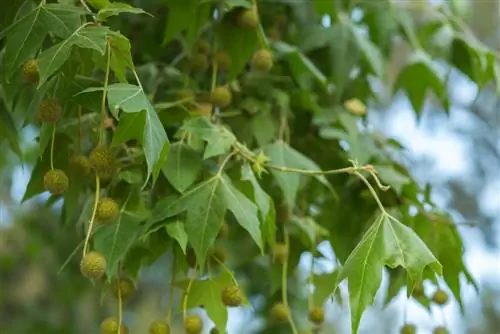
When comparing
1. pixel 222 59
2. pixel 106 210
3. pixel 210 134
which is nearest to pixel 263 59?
pixel 222 59

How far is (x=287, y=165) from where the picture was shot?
862mm

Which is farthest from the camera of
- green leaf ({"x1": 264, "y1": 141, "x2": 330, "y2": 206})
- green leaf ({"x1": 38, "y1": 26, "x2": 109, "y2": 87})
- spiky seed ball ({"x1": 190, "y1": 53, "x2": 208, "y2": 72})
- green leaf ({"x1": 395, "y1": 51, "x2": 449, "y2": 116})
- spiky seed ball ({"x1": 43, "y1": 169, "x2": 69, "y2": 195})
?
green leaf ({"x1": 395, "y1": 51, "x2": 449, "y2": 116})

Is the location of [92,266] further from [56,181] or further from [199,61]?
[199,61]

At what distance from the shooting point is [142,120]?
65cm

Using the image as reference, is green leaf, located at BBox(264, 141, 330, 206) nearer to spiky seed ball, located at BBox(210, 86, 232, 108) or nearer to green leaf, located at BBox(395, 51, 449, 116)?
spiky seed ball, located at BBox(210, 86, 232, 108)

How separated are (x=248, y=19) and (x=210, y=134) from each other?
159 millimetres

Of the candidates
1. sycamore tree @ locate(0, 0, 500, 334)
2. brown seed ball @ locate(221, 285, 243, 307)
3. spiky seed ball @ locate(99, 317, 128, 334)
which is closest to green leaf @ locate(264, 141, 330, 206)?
sycamore tree @ locate(0, 0, 500, 334)

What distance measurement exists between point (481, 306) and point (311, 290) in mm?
2037

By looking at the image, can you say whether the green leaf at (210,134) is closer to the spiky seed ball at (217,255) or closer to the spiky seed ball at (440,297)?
the spiky seed ball at (217,255)

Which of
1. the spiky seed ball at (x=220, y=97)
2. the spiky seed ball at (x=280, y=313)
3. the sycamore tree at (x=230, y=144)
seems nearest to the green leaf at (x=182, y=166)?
the sycamore tree at (x=230, y=144)

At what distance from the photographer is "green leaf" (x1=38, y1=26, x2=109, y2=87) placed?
2.00 feet

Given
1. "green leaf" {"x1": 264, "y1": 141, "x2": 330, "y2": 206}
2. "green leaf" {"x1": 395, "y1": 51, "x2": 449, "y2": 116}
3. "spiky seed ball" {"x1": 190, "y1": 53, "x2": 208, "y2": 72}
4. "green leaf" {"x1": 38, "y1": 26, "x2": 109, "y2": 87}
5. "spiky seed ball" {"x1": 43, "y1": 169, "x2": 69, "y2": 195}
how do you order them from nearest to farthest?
1. "green leaf" {"x1": 38, "y1": 26, "x2": 109, "y2": 87}
2. "spiky seed ball" {"x1": 43, "y1": 169, "x2": 69, "y2": 195}
3. "green leaf" {"x1": 264, "y1": 141, "x2": 330, "y2": 206}
4. "spiky seed ball" {"x1": 190, "y1": 53, "x2": 208, "y2": 72}
5. "green leaf" {"x1": 395, "y1": 51, "x2": 449, "y2": 116}

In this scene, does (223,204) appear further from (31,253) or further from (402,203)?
(31,253)

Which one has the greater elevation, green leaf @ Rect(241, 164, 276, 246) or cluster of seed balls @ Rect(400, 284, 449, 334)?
green leaf @ Rect(241, 164, 276, 246)
